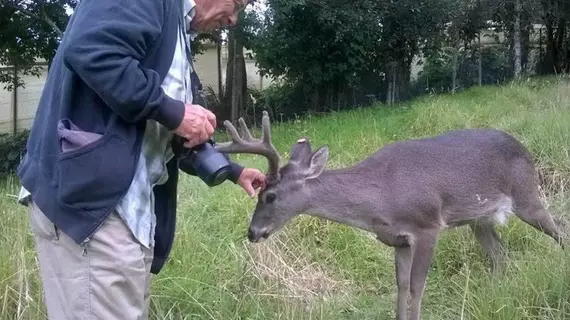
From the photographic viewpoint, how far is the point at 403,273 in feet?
15.1

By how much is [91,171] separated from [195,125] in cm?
38

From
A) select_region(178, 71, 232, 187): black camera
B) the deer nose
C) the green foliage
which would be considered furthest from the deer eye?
the green foliage

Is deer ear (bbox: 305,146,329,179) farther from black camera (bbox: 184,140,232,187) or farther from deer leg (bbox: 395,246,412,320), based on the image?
black camera (bbox: 184,140,232,187)

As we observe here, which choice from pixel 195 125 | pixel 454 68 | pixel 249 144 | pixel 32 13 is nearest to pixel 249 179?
pixel 249 144

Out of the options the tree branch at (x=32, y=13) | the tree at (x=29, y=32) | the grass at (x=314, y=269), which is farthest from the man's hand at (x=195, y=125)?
the tree branch at (x=32, y=13)

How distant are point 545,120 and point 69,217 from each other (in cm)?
605

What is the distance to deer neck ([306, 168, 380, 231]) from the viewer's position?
454cm

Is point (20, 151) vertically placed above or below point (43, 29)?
below

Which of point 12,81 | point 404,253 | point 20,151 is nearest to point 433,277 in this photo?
point 404,253

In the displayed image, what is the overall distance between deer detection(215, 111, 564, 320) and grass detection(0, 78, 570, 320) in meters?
0.23

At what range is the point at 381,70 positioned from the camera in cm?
1844

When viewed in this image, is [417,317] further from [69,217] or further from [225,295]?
[69,217]

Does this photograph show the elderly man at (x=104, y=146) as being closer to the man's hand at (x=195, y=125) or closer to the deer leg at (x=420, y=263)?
the man's hand at (x=195, y=125)

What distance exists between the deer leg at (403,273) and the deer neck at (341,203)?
26 centimetres
